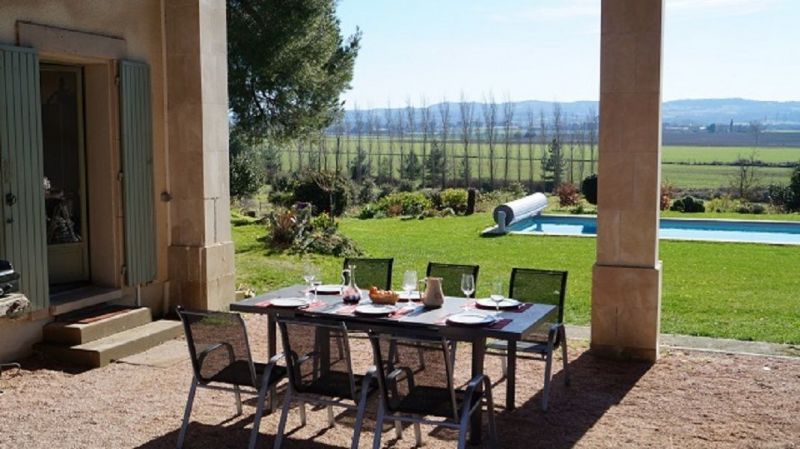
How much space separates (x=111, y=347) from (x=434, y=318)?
3.19 metres

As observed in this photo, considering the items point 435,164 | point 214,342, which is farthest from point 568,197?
point 214,342

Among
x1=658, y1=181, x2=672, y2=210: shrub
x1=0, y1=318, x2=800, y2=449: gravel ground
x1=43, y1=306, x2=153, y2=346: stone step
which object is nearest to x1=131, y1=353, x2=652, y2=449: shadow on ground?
x1=0, y1=318, x2=800, y2=449: gravel ground

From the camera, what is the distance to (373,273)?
23.4 feet

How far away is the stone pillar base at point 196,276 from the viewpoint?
341 inches

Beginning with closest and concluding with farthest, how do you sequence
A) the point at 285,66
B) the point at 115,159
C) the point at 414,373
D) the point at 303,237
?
the point at 414,373, the point at 115,159, the point at 303,237, the point at 285,66

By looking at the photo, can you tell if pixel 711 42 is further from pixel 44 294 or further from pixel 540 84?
pixel 44 294

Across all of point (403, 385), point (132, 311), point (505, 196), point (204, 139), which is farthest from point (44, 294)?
point (505, 196)

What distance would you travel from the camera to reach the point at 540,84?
47031mm

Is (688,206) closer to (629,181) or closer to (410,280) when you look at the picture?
(629,181)

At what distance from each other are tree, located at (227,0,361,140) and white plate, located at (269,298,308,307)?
9.37 m

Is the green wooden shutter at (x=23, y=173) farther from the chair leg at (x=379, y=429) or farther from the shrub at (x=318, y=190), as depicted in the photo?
the shrub at (x=318, y=190)

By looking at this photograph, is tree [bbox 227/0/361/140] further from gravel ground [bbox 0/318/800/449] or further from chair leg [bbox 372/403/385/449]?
chair leg [bbox 372/403/385/449]

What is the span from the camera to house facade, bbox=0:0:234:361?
23.2ft

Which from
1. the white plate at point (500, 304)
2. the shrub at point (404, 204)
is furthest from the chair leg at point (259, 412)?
the shrub at point (404, 204)
